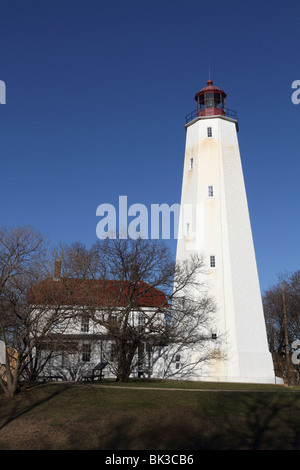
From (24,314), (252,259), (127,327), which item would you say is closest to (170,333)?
(127,327)

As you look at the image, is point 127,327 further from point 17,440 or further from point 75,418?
point 17,440

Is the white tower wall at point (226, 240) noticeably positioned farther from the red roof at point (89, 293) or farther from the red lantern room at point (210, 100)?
the red roof at point (89, 293)

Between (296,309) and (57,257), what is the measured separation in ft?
108

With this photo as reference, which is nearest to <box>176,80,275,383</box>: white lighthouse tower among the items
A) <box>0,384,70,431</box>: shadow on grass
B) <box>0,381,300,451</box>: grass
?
<box>0,381,300,451</box>: grass

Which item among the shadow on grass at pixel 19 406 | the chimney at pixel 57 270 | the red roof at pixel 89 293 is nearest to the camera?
the shadow on grass at pixel 19 406

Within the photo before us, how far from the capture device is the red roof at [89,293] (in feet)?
63.2

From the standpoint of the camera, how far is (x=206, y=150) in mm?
31672

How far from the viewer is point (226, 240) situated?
96.1ft

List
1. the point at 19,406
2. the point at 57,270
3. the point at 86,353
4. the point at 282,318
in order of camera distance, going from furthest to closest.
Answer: the point at 282,318
the point at 86,353
the point at 57,270
the point at 19,406

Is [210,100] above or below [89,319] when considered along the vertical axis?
above

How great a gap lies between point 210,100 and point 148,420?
82.4 feet

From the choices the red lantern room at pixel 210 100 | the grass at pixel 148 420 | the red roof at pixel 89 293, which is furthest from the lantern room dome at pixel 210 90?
the grass at pixel 148 420

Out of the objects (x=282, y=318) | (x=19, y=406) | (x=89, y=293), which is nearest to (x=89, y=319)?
(x=89, y=293)

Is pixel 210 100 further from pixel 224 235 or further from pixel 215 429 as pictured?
pixel 215 429
